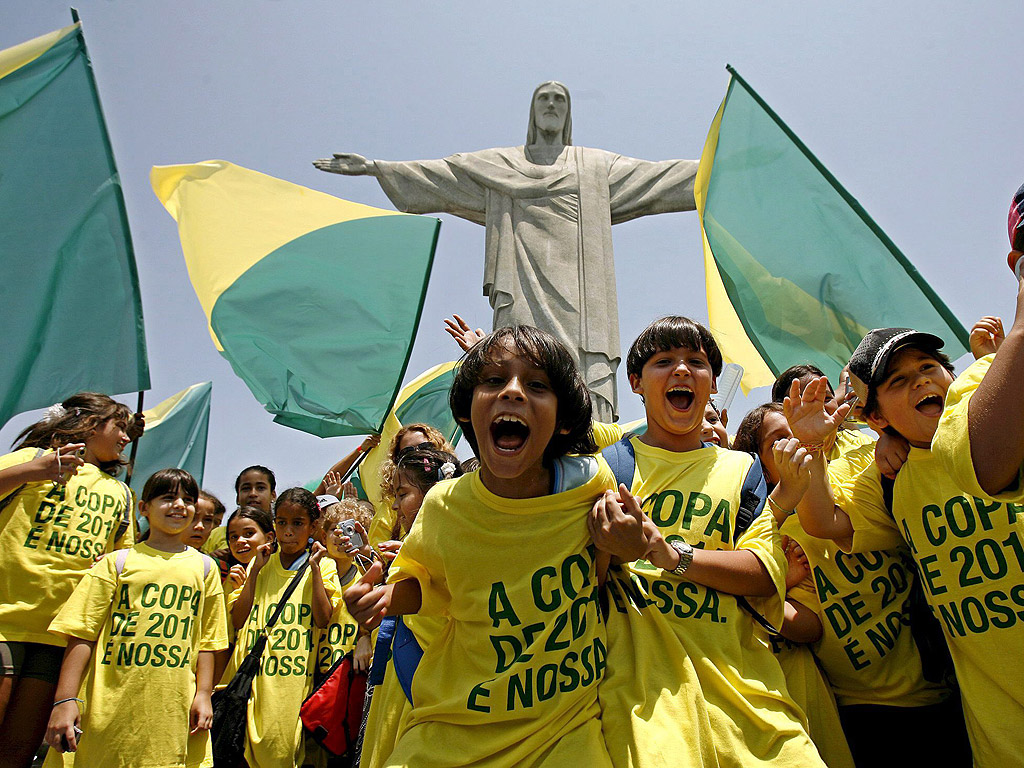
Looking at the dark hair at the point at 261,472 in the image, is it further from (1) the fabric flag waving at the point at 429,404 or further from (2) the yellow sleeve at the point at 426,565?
(2) the yellow sleeve at the point at 426,565

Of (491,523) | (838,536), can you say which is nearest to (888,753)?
(838,536)

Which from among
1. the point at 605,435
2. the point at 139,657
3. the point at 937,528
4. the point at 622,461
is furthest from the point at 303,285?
the point at 937,528

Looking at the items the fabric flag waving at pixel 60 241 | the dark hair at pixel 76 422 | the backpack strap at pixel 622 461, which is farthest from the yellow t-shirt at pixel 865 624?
the fabric flag waving at pixel 60 241

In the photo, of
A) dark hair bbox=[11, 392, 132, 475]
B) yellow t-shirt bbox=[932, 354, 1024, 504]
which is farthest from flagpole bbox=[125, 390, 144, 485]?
yellow t-shirt bbox=[932, 354, 1024, 504]

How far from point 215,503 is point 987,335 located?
5422 millimetres

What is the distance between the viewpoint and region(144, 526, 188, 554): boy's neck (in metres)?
3.78

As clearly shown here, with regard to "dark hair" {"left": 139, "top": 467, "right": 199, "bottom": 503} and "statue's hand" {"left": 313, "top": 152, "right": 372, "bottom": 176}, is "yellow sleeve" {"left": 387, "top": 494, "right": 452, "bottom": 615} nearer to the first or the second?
"dark hair" {"left": 139, "top": 467, "right": 199, "bottom": 503}

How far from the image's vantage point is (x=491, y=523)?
189 centimetres

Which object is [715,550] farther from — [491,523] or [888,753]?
[888,753]

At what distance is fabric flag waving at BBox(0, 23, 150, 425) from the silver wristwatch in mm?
4079

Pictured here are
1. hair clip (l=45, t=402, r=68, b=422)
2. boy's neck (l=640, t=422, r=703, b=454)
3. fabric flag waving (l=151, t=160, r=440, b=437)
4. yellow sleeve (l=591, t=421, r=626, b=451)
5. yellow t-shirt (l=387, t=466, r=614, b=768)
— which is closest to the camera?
yellow t-shirt (l=387, t=466, r=614, b=768)

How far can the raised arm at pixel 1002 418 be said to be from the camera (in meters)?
1.38

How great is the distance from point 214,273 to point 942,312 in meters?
4.85

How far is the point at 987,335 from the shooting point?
2.10 m
